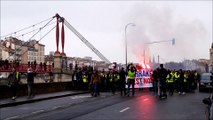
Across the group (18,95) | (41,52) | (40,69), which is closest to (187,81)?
(18,95)

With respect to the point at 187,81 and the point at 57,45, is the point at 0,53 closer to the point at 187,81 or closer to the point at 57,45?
the point at 57,45

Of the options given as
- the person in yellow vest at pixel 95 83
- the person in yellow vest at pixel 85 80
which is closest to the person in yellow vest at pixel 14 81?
the person in yellow vest at pixel 95 83

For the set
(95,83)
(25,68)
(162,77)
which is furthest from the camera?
(25,68)

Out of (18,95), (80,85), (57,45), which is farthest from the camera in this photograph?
(57,45)

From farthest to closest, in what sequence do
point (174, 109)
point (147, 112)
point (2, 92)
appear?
point (2, 92) < point (174, 109) < point (147, 112)

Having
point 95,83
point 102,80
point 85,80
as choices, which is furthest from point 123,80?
point 85,80

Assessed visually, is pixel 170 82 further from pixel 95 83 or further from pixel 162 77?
pixel 95 83

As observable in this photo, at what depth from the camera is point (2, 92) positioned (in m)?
22.1

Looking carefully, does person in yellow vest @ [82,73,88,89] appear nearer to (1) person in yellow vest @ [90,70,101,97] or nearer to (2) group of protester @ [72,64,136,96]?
(2) group of protester @ [72,64,136,96]

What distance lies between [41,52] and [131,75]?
569 ft

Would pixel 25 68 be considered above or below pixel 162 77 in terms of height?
above

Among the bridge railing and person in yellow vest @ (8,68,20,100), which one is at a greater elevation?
the bridge railing

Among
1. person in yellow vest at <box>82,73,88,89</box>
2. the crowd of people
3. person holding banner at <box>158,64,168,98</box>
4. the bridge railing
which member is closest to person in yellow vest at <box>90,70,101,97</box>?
the crowd of people

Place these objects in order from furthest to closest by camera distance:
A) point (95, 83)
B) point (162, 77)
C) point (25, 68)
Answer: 1. point (25, 68)
2. point (95, 83)
3. point (162, 77)
